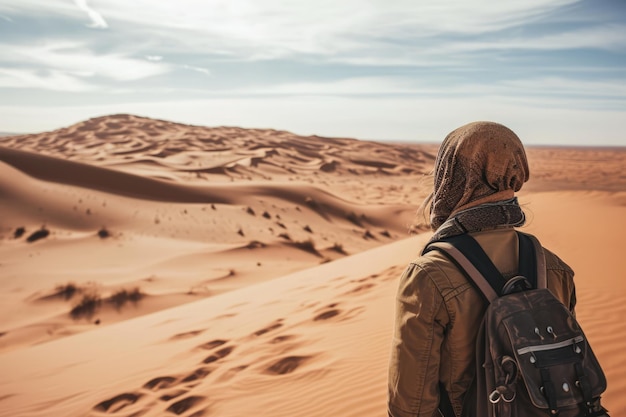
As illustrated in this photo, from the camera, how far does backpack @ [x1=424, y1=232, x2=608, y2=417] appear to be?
1.56m

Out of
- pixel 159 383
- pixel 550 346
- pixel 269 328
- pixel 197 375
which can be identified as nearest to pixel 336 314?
pixel 269 328

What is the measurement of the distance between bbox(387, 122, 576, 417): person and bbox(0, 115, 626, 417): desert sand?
0.30 meters

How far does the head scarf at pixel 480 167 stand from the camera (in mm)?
1744

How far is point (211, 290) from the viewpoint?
31.8ft

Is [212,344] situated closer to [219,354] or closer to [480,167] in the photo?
[219,354]

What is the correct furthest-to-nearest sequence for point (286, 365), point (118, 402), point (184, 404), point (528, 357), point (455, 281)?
point (286, 365) → point (118, 402) → point (184, 404) → point (455, 281) → point (528, 357)

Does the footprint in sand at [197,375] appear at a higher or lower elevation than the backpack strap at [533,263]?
lower

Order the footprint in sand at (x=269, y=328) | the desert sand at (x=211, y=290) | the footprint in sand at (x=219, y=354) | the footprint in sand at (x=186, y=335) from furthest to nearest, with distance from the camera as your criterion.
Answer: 1. the footprint in sand at (x=186, y=335)
2. the footprint in sand at (x=269, y=328)
3. the footprint in sand at (x=219, y=354)
4. the desert sand at (x=211, y=290)

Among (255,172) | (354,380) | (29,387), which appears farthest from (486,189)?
(255,172)

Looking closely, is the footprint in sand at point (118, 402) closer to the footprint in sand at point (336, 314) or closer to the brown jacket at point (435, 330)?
the footprint in sand at point (336, 314)

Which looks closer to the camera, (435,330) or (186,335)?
(435,330)

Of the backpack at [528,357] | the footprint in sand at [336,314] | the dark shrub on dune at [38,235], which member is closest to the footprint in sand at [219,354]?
the footprint in sand at [336,314]

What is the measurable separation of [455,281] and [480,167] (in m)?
0.40

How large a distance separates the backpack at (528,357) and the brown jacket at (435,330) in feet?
0.17
